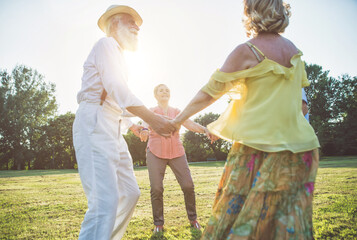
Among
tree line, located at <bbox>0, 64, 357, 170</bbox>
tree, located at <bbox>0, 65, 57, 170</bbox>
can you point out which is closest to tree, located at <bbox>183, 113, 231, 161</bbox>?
tree line, located at <bbox>0, 64, 357, 170</bbox>

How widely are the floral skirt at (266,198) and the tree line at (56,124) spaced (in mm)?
45133

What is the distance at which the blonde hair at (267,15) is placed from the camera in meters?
2.19

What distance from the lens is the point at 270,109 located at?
196cm

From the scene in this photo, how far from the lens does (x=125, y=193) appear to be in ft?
9.59

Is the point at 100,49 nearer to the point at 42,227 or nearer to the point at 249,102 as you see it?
the point at 249,102

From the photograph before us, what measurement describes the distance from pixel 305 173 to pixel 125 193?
6.23 feet

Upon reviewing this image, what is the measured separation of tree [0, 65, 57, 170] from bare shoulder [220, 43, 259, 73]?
149ft

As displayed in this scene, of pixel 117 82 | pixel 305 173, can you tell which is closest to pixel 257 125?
pixel 305 173

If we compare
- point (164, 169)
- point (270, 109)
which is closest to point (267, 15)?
point (270, 109)

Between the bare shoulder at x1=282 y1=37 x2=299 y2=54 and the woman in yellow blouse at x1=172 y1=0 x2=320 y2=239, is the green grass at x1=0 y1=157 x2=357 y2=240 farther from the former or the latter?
the bare shoulder at x1=282 y1=37 x2=299 y2=54

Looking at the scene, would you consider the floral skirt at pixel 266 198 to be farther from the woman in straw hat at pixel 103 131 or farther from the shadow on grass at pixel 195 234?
the shadow on grass at pixel 195 234

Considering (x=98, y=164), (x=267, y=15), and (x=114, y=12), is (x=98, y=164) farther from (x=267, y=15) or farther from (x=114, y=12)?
(x=267, y=15)

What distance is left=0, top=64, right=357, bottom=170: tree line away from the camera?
40688 mm

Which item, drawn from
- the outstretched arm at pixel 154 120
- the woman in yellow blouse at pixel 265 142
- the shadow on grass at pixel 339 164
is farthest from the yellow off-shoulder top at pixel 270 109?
the shadow on grass at pixel 339 164
